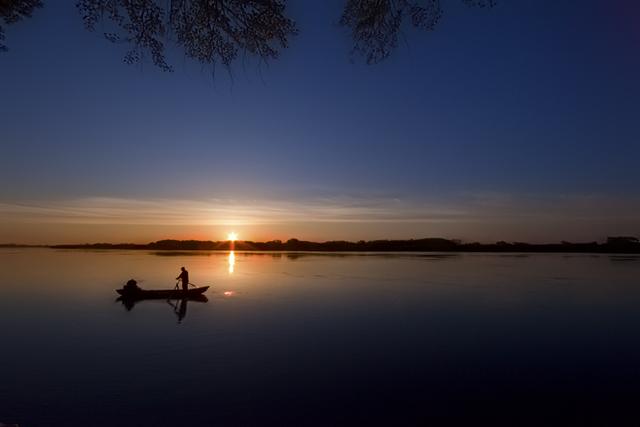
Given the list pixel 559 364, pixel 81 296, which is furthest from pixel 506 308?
pixel 81 296

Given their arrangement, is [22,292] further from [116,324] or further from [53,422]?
[53,422]

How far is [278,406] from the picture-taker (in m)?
14.7

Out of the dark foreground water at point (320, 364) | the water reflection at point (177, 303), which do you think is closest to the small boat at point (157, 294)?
the water reflection at point (177, 303)

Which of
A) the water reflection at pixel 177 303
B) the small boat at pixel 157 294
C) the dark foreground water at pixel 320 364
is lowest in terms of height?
the dark foreground water at pixel 320 364

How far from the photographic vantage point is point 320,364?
20312 millimetres

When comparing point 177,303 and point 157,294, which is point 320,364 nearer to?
point 177,303

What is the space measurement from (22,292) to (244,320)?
33.3m

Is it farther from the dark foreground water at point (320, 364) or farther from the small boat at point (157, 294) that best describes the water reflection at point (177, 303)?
the dark foreground water at point (320, 364)

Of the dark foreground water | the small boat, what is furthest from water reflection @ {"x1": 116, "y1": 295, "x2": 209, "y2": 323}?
the dark foreground water

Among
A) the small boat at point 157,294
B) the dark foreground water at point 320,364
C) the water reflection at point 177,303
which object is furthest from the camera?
the small boat at point 157,294

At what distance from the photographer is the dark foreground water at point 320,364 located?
14125mm

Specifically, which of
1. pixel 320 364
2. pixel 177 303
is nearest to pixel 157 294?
pixel 177 303

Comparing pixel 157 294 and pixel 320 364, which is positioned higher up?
pixel 157 294

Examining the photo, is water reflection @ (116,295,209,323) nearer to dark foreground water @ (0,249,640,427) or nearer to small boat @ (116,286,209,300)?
small boat @ (116,286,209,300)
